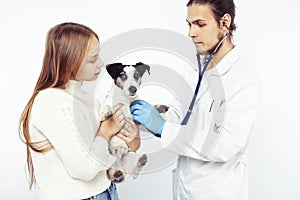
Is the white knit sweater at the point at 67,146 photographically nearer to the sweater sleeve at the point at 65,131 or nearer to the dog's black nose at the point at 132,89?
the sweater sleeve at the point at 65,131

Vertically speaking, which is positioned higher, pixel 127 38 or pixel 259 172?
pixel 127 38

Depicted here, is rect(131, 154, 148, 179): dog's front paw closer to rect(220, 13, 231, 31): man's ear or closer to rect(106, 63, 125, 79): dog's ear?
rect(106, 63, 125, 79): dog's ear

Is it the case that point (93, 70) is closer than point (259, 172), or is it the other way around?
point (93, 70)

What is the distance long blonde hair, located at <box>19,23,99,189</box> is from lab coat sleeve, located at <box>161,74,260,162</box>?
13.5 inches

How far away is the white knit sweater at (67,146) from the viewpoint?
39.6 inches

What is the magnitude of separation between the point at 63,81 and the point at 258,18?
1.08 meters

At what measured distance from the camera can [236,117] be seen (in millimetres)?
1134

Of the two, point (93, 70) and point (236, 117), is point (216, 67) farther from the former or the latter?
point (93, 70)

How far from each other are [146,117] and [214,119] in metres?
0.21

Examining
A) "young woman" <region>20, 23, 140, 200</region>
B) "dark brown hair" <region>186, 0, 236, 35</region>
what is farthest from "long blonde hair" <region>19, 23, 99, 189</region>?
"dark brown hair" <region>186, 0, 236, 35</region>

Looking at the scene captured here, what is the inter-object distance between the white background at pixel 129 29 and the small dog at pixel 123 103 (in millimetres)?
537

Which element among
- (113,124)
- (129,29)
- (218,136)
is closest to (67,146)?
(113,124)

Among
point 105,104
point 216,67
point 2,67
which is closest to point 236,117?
point 216,67

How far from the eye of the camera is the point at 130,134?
46.3 inches
